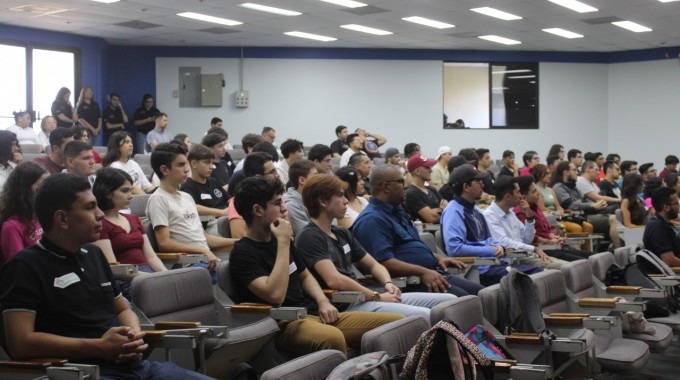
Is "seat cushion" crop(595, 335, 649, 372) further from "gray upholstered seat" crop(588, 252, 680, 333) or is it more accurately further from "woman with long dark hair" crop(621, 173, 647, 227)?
"woman with long dark hair" crop(621, 173, 647, 227)

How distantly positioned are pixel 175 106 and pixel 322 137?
9.86ft

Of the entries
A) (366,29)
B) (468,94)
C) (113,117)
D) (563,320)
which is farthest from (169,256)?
(468,94)

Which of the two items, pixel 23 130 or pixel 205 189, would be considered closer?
pixel 205 189

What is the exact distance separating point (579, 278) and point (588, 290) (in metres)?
0.17

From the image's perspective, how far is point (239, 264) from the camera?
3.79 meters

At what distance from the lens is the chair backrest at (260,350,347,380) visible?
2242mm

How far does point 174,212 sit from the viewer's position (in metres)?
4.86

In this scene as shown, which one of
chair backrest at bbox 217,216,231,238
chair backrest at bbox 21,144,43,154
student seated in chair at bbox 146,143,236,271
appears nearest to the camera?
student seated in chair at bbox 146,143,236,271

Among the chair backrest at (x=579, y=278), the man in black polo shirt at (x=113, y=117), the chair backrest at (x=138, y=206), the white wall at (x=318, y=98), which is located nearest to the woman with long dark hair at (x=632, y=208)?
the chair backrest at (x=579, y=278)

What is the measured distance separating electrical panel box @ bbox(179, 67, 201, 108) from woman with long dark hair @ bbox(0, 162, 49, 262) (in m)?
12.6

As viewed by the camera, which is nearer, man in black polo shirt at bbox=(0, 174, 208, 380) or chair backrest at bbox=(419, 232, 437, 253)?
man in black polo shirt at bbox=(0, 174, 208, 380)

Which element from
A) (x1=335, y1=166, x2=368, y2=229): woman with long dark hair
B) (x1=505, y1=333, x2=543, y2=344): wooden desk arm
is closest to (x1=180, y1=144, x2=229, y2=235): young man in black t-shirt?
(x1=335, y1=166, x2=368, y2=229): woman with long dark hair

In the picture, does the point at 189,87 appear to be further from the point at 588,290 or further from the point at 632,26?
the point at 588,290


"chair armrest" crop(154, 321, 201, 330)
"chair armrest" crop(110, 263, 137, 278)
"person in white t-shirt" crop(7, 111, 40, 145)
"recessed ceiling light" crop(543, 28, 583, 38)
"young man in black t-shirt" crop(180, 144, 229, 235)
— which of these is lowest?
"chair armrest" crop(154, 321, 201, 330)
